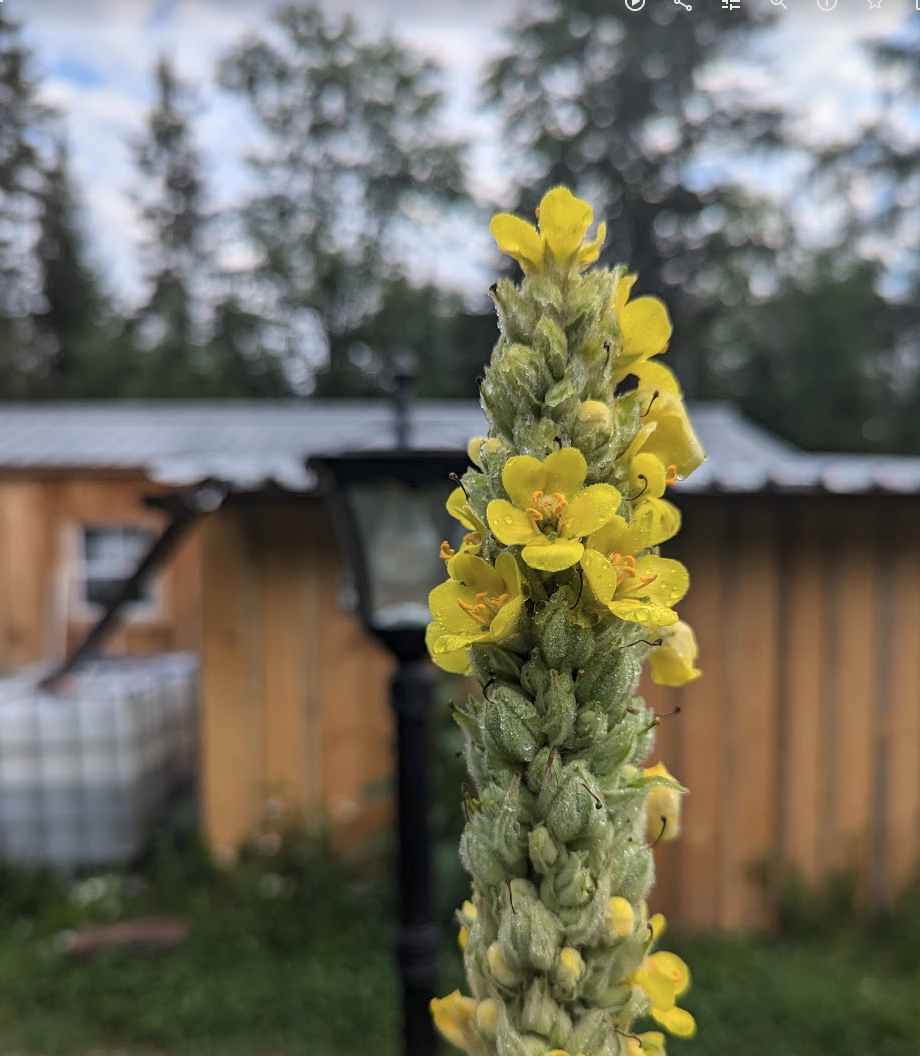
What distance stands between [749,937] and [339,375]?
703 inches

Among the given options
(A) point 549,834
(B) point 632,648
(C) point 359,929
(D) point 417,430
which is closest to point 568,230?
(B) point 632,648

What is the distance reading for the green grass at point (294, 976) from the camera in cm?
346

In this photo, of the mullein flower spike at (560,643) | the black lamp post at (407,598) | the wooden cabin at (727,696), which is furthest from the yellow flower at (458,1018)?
the wooden cabin at (727,696)

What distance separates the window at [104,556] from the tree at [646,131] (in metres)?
12.2

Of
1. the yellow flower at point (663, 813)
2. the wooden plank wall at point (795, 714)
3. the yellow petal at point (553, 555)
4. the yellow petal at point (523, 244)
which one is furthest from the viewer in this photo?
the wooden plank wall at point (795, 714)

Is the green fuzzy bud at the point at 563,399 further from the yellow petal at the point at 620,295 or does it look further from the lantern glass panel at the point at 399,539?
the lantern glass panel at the point at 399,539

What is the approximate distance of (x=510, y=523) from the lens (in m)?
0.68

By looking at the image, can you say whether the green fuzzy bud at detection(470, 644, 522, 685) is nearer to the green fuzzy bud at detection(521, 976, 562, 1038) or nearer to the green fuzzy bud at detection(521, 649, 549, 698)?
the green fuzzy bud at detection(521, 649, 549, 698)

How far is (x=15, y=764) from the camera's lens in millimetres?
4785

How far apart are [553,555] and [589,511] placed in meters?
0.06

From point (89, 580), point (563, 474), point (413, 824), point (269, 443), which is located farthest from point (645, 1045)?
point (89, 580)

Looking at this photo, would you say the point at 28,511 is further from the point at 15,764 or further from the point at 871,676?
the point at 871,676

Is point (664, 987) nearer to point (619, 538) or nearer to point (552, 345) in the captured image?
point (619, 538)

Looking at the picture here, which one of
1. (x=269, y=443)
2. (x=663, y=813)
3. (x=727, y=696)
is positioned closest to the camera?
(x=663, y=813)
